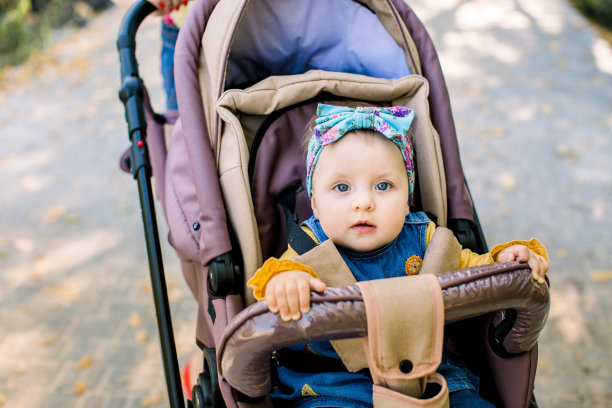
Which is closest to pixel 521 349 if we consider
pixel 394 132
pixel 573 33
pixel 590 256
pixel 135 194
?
pixel 394 132

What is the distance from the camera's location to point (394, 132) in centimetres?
166

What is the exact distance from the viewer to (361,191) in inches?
63.3

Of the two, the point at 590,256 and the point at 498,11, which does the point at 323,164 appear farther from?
the point at 498,11

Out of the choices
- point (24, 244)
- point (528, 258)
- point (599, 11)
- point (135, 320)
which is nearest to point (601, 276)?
point (528, 258)

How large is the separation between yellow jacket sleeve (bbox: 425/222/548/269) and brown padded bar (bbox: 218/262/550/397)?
191mm

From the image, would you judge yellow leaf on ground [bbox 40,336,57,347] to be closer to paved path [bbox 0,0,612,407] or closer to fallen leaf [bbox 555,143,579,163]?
paved path [bbox 0,0,612,407]

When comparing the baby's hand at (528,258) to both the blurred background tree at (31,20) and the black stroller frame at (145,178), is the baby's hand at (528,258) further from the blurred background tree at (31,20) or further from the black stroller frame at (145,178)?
the blurred background tree at (31,20)

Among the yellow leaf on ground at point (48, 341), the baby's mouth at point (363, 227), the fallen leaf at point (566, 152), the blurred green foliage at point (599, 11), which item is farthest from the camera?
the blurred green foliage at point (599, 11)

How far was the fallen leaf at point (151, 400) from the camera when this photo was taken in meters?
2.75

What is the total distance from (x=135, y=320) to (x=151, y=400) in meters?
0.54

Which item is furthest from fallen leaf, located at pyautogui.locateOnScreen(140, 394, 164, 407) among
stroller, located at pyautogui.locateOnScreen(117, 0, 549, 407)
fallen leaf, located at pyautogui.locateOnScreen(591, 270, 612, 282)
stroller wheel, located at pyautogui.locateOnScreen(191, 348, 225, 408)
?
fallen leaf, located at pyautogui.locateOnScreen(591, 270, 612, 282)

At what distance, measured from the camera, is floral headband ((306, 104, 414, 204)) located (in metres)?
1.65

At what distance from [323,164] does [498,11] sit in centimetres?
610

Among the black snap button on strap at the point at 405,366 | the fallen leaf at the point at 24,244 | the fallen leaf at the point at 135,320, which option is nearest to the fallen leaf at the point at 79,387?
the fallen leaf at the point at 135,320
